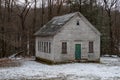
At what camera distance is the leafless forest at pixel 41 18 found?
4597 cm

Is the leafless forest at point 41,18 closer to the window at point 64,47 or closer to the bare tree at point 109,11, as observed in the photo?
the bare tree at point 109,11

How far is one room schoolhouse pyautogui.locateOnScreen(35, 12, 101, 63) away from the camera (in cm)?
3114

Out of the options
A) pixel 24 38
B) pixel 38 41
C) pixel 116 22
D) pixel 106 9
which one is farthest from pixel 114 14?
pixel 38 41

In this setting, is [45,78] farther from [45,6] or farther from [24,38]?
[45,6]

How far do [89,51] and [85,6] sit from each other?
53.3 ft

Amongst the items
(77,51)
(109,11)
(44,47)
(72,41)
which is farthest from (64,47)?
(109,11)

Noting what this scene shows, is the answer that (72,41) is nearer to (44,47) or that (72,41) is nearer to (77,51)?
(77,51)

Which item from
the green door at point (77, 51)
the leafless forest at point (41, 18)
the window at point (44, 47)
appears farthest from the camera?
the leafless forest at point (41, 18)

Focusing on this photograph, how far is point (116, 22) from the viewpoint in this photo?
188ft

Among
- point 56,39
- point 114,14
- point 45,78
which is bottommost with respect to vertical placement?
point 45,78

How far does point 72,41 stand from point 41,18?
22721 mm

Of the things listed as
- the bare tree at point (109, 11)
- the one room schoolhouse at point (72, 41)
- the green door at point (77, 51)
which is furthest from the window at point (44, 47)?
the bare tree at point (109, 11)

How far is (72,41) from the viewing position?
104 ft

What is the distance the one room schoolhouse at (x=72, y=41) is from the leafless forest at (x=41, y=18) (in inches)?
503
